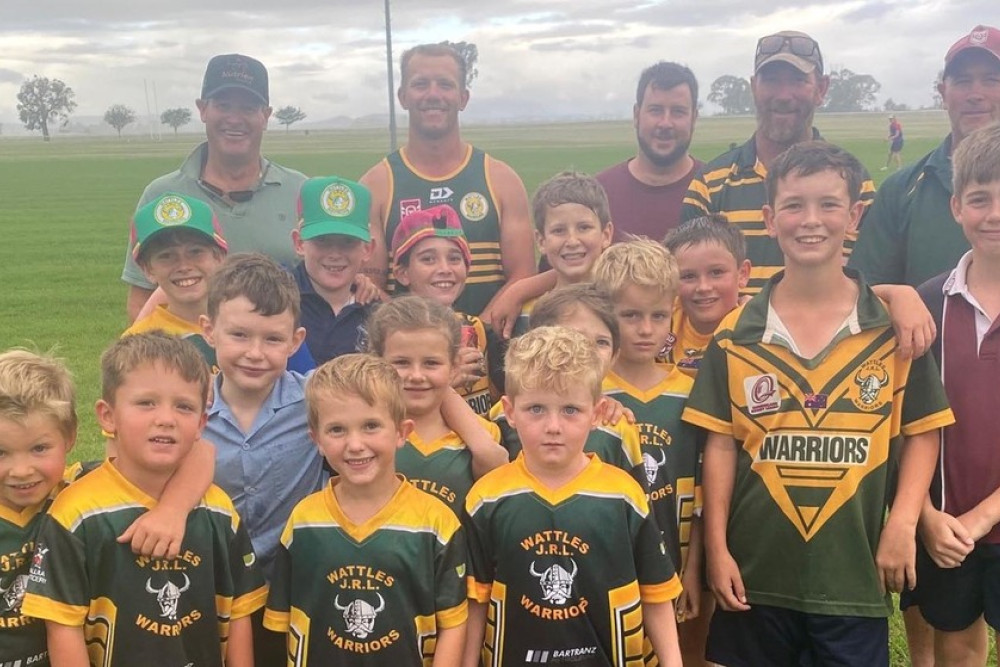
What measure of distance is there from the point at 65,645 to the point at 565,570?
1.71 meters

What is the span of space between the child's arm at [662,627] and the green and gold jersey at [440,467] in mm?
805

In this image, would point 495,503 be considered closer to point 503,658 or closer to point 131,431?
point 503,658

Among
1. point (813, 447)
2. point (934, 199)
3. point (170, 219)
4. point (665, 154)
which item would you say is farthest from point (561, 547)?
point (665, 154)

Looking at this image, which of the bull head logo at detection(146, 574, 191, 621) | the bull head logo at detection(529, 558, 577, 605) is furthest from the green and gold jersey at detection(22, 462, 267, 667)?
the bull head logo at detection(529, 558, 577, 605)

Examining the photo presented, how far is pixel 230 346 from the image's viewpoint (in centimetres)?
369

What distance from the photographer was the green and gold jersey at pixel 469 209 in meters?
5.36

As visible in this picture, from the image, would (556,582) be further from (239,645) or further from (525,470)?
(239,645)

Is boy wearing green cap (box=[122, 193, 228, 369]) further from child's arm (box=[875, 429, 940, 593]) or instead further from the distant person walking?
the distant person walking

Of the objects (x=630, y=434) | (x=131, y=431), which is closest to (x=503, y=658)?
(x=630, y=434)

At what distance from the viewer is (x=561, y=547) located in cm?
324

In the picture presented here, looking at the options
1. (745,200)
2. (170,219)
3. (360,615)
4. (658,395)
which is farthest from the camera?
(745,200)

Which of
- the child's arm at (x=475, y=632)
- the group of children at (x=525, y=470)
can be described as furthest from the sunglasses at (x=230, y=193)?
the child's arm at (x=475, y=632)

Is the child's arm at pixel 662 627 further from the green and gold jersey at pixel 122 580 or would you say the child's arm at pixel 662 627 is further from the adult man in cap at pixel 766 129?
the adult man in cap at pixel 766 129

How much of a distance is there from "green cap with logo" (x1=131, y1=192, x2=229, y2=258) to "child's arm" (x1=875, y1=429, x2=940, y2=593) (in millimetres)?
3294
